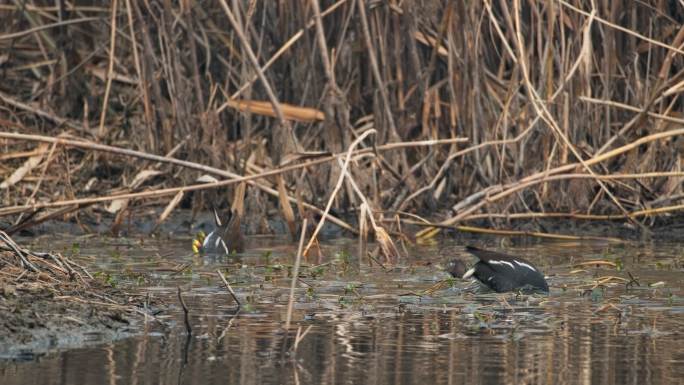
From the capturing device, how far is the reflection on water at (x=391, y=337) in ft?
20.2

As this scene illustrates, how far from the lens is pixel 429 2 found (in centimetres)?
1328

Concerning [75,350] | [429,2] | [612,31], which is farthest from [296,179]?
[75,350]

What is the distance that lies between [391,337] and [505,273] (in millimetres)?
2122

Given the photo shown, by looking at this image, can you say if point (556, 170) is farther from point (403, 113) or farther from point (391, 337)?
point (391, 337)

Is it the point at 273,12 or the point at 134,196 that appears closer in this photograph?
the point at 134,196

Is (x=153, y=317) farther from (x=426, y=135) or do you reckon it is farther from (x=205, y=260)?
(x=426, y=135)

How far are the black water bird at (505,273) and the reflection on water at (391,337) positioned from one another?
0.17 metres

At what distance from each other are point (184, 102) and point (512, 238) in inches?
125

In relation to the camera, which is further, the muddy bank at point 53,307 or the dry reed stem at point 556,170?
the dry reed stem at point 556,170

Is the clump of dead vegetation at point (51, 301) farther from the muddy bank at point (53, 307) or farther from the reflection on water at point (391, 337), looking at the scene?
the reflection on water at point (391, 337)

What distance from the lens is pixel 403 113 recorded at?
13.4 m

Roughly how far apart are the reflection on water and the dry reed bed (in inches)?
94.0

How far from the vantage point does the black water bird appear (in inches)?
356

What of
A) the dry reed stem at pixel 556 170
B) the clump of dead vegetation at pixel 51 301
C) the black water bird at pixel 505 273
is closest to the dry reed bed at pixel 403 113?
the dry reed stem at pixel 556 170
